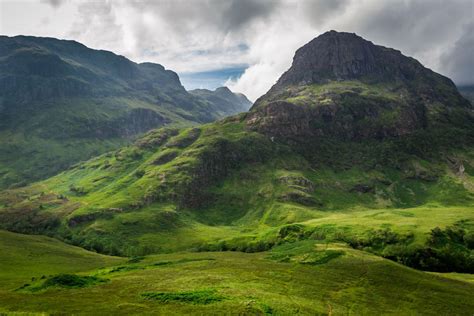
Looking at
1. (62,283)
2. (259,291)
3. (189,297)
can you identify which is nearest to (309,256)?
(259,291)

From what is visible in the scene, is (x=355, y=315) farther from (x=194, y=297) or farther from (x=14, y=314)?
(x=14, y=314)

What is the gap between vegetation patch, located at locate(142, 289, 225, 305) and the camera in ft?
289

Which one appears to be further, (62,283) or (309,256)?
(309,256)

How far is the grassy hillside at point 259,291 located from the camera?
84750 mm

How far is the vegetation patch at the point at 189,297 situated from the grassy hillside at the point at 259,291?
238 millimetres

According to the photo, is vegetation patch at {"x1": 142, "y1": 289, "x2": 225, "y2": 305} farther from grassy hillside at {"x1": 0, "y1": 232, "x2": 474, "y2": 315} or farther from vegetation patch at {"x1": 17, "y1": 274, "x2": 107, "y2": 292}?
vegetation patch at {"x1": 17, "y1": 274, "x2": 107, "y2": 292}

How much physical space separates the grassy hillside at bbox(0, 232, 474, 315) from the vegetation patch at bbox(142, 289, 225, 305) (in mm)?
238

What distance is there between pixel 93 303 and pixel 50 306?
9.06 metres

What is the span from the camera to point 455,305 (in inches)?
4267

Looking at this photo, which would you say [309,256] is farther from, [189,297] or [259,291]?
[189,297]

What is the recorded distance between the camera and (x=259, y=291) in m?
102

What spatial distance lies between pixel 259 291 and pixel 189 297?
828 inches

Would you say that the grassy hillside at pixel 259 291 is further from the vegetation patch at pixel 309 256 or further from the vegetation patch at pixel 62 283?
the vegetation patch at pixel 309 256

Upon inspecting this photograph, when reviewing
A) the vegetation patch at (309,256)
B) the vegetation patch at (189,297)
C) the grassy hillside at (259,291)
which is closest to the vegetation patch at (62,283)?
the grassy hillside at (259,291)
